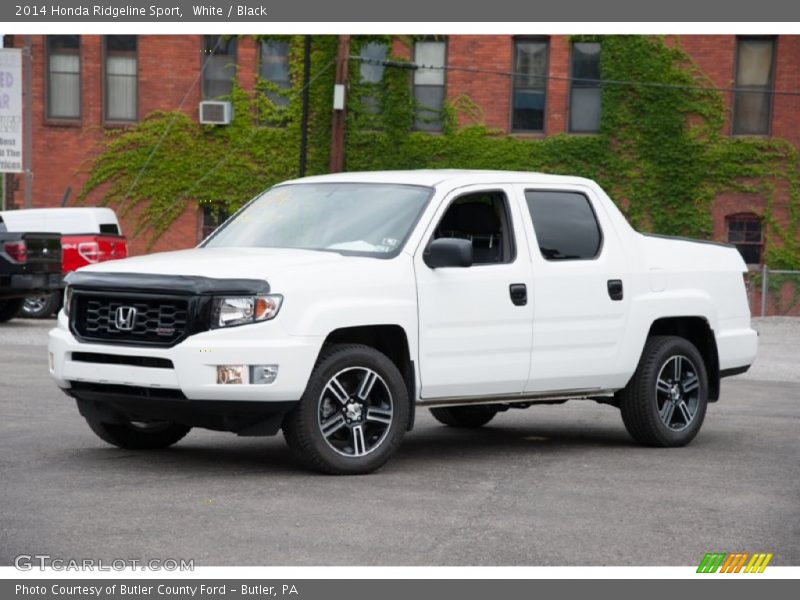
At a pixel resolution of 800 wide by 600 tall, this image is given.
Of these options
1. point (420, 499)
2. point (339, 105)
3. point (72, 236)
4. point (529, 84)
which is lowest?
point (420, 499)

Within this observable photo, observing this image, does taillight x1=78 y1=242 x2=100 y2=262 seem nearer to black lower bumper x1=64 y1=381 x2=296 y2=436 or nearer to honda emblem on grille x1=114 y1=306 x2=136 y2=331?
black lower bumper x1=64 y1=381 x2=296 y2=436

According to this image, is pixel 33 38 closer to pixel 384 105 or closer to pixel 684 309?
pixel 384 105

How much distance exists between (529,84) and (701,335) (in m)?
25.2

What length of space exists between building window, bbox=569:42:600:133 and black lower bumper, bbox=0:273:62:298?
16.5m

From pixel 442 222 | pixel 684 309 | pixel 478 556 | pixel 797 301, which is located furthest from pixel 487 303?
pixel 797 301

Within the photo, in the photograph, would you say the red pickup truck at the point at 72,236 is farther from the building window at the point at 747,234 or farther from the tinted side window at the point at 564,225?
the building window at the point at 747,234

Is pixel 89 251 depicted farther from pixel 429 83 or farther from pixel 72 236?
pixel 429 83

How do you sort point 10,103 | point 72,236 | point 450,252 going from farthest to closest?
point 10,103 → point 72,236 → point 450,252

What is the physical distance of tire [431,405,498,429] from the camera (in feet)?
40.1

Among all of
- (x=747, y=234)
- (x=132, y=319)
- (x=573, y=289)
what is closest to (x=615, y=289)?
(x=573, y=289)

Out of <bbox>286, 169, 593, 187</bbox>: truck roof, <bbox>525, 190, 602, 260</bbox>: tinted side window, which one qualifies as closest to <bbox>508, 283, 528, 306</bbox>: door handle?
<bbox>525, 190, 602, 260</bbox>: tinted side window

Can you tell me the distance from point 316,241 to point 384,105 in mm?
27320

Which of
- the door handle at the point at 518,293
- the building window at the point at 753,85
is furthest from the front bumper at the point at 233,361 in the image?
the building window at the point at 753,85

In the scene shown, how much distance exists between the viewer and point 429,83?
121 feet
